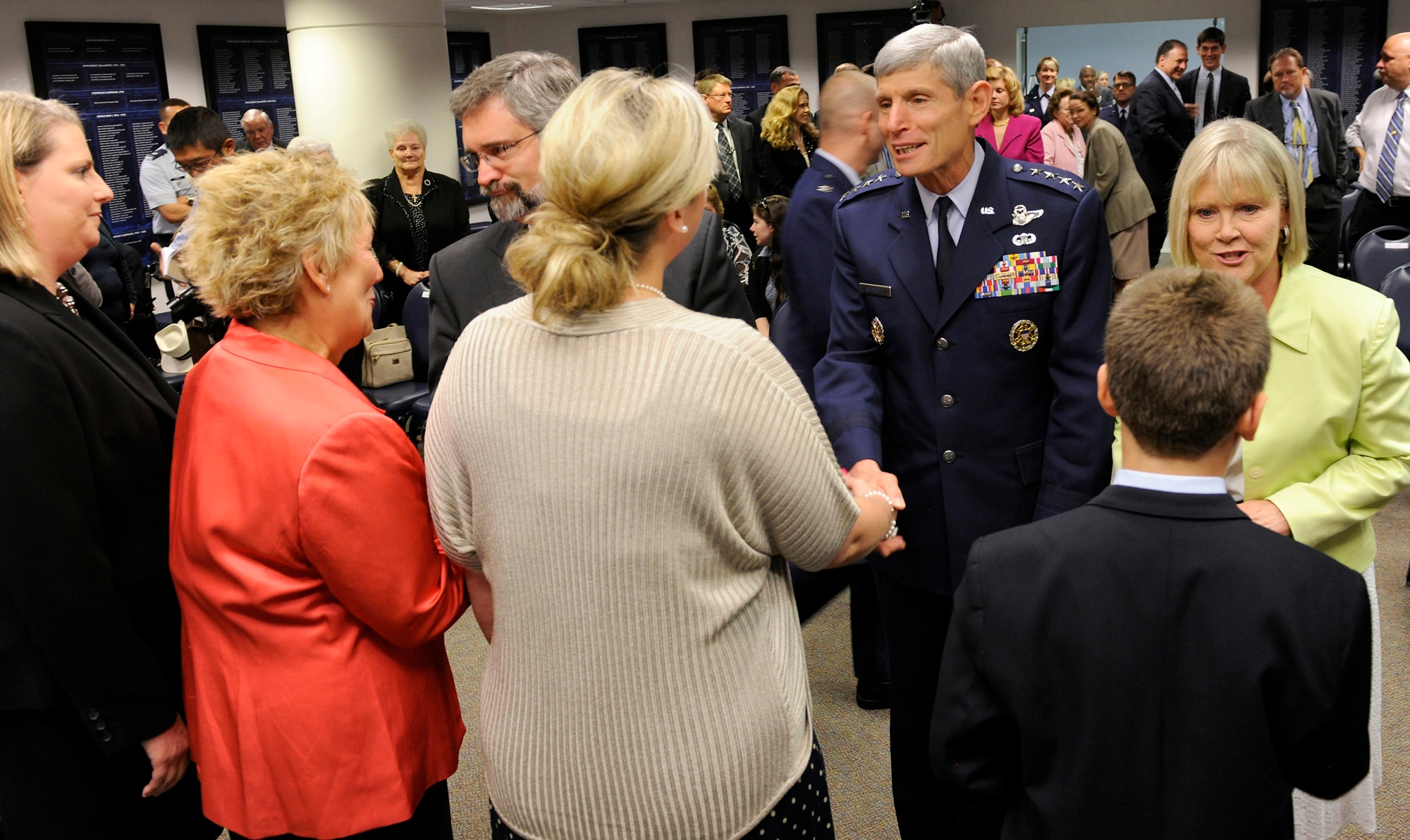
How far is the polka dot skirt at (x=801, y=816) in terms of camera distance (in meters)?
1.43

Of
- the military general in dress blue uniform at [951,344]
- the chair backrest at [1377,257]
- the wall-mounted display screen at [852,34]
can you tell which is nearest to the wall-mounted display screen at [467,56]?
the wall-mounted display screen at [852,34]

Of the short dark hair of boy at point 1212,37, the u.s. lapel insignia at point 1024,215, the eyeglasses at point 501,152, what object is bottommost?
the u.s. lapel insignia at point 1024,215

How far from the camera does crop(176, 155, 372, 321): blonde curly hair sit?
1603mm

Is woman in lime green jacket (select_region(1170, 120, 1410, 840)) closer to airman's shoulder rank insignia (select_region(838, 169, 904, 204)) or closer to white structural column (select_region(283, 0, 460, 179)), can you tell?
airman's shoulder rank insignia (select_region(838, 169, 904, 204))

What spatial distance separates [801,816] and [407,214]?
6208mm

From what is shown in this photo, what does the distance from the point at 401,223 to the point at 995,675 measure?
6.32 metres

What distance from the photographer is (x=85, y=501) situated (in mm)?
1728

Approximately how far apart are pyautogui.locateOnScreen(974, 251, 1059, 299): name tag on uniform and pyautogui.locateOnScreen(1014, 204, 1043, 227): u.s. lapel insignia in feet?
0.21

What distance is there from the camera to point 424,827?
71.3 inches

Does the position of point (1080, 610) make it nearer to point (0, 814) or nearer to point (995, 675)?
point (995, 675)

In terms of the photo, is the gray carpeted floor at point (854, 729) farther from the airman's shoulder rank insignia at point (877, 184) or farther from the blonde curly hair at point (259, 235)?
the blonde curly hair at point (259, 235)

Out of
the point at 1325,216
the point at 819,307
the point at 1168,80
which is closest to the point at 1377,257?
the point at 1325,216

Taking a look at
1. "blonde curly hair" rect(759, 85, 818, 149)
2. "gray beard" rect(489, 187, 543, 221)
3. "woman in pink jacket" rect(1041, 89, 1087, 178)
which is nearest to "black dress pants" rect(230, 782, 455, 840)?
"gray beard" rect(489, 187, 543, 221)

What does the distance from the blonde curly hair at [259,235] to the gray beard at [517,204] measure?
1.62ft
